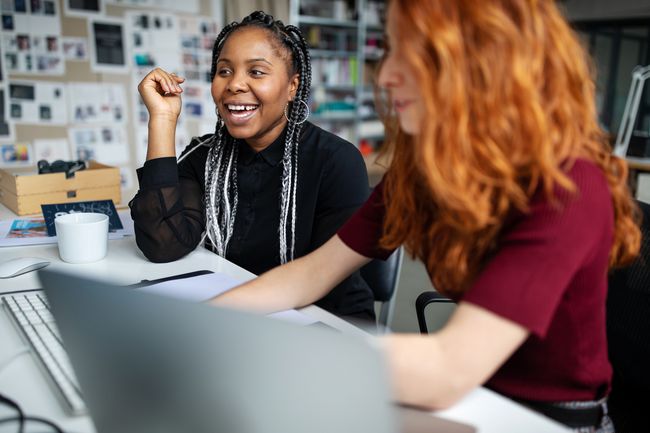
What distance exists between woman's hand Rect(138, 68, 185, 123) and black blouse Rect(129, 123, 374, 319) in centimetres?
14

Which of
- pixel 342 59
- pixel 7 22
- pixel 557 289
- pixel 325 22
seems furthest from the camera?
pixel 342 59

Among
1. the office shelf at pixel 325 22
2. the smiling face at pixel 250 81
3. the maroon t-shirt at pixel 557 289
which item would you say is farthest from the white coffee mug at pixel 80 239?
the office shelf at pixel 325 22

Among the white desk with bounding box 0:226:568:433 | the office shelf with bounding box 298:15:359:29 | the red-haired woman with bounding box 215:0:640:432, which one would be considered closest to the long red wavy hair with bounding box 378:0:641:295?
the red-haired woman with bounding box 215:0:640:432

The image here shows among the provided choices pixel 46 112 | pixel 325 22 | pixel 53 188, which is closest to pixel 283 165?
pixel 53 188

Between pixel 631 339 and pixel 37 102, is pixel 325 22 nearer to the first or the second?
pixel 37 102

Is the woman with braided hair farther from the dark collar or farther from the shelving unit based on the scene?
the shelving unit

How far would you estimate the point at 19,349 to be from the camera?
838mm

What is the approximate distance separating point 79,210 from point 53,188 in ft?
0.91

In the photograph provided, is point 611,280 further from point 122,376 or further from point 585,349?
point 122,376

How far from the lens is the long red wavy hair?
0.66 metres

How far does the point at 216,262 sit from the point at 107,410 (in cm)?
76

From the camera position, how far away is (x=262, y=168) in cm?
155

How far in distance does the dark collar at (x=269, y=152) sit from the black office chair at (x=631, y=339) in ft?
2.87

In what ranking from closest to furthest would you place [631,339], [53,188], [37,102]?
1. [631,339]
2. [53,188]
3. [37,102]
